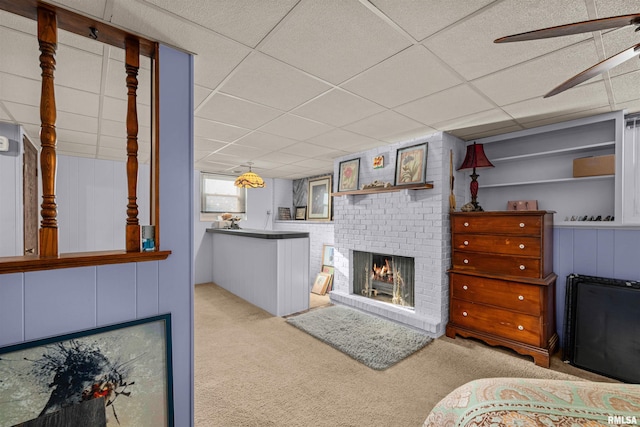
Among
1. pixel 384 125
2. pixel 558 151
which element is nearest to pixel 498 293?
pixel 558 151

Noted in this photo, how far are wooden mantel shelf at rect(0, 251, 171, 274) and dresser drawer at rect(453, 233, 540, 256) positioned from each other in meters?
3.10

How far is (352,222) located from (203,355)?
2713 mm

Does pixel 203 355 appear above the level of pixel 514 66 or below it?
below

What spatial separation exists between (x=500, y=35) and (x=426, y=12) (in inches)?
19.9

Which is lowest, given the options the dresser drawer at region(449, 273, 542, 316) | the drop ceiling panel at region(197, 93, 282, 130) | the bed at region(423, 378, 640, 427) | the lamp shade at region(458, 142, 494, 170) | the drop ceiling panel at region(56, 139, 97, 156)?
the dresser drawer at region(449, 273, 542, 316)

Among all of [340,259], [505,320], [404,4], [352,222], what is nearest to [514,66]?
[404,4]

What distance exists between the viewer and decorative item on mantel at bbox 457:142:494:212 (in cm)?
334

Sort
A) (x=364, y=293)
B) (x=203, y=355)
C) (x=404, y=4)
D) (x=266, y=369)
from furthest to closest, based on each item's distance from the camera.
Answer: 1. (x=364, y=293)
2. (x=203, y=355)
3. (x=266, y=369)
4. (x=404, y=4)

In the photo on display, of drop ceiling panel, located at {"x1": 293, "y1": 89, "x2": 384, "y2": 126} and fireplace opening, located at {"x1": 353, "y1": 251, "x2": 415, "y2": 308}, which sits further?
fireplace opening, located at {"x1": 353, "y1": 251, "x2": 415, "y2": 308}

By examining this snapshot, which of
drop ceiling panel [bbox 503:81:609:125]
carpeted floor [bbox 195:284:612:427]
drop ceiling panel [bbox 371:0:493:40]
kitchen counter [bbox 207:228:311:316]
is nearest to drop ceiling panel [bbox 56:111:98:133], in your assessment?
kitchen counter [bbox 207:228:311:316]

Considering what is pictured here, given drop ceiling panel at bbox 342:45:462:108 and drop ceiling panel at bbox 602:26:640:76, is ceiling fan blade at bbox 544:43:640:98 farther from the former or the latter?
drop ceiling panel at bbox 342:45:462:108

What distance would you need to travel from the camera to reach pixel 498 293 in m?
3.02

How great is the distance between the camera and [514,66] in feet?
6.15

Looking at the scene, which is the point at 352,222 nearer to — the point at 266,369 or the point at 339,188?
the point at 339,188
